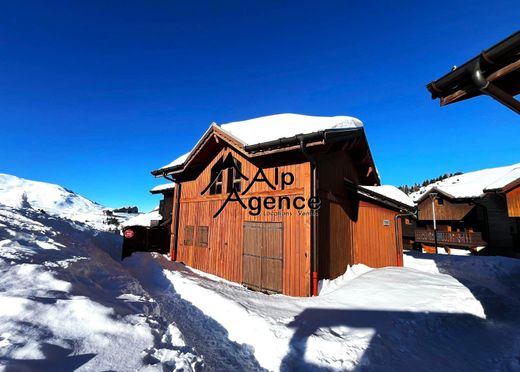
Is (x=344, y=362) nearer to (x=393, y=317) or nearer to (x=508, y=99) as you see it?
(x=393, y=317)

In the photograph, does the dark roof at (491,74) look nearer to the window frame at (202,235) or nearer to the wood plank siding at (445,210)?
the window frame at (202,235)

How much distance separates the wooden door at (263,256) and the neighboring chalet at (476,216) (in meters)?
18.1

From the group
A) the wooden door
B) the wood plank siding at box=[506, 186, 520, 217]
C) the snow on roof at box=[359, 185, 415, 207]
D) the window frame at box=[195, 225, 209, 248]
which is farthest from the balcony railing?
the window frame at box=[195, 225, 209, 248]

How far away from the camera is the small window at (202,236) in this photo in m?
10.7

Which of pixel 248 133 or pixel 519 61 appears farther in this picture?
pixel 248 133

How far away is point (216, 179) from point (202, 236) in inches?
103

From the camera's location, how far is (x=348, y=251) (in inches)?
404

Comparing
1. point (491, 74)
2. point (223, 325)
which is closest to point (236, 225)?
point (223, 325)

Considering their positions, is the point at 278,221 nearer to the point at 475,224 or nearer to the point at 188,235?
the point at 188,235

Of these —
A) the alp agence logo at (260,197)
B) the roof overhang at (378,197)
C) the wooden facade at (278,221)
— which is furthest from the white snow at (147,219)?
the roof overhang at (378,197)

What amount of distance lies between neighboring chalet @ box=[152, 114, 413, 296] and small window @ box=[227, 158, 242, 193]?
4 centimetres

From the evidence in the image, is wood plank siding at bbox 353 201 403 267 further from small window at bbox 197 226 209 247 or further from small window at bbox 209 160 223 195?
small window at bbox 197 226 209 247

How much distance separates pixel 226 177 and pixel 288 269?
14.9 feet

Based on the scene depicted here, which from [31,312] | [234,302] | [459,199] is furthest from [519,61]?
[459,199]
